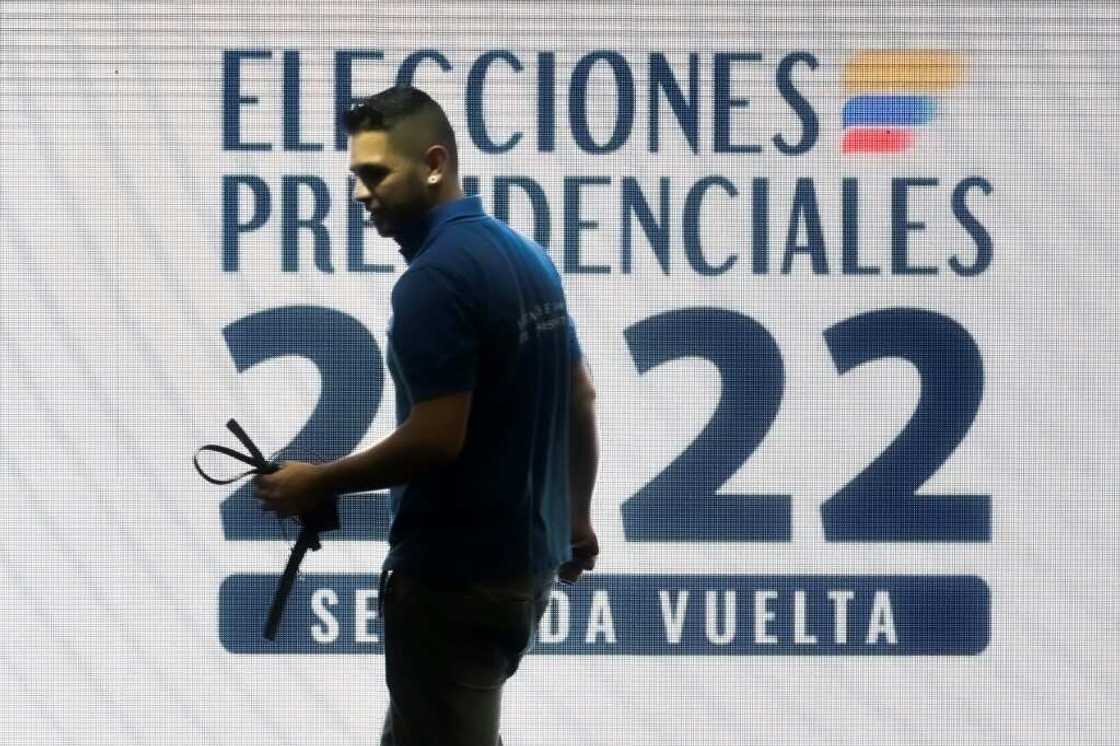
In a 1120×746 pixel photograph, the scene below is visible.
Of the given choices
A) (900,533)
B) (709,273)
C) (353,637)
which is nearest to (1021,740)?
(900,533)

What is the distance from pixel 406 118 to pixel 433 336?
334mm

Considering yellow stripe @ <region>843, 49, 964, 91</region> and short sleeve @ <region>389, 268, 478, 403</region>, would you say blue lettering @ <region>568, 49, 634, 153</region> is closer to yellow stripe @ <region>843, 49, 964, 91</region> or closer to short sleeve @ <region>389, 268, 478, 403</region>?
yellow stripe @ <region>843, 49, 964, 91</region>

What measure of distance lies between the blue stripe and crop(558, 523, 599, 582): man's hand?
50.4 inches

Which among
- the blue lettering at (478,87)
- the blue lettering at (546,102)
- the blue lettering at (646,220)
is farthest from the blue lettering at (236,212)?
the blue lettering at (646,220)

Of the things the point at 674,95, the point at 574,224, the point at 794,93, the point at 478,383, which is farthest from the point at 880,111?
the point at 478,383

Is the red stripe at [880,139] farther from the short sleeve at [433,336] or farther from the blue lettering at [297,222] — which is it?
the short sleeve at [433,336]

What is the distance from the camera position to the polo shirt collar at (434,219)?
91.6 inches

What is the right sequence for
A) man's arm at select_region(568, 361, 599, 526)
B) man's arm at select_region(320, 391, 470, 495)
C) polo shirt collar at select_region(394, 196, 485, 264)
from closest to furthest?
man's arm at select_region(320, 391, 470, 495) < polo shirt collar at select_region(394, 196, 485, 264) < man's arm at select_region(568, 361, 599, 526)

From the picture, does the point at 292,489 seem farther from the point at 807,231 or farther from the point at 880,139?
the point at 880,139

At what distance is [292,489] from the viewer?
7.27 feet

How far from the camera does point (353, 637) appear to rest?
11.4 ft

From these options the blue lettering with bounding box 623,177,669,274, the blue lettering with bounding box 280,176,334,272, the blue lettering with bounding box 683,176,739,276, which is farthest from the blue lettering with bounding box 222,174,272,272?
the blue lettering with bounding box 683,176,739,276

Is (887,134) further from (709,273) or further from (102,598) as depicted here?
(102,598)

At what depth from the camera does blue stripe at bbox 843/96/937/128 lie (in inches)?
138
